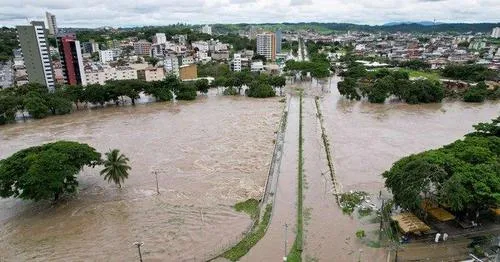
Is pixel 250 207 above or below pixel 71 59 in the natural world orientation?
below

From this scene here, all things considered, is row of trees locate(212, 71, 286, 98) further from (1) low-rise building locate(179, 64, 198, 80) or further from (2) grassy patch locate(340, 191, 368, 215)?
(2) grassy patch locate(340, 191, 368, 215)

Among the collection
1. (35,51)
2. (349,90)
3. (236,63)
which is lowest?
(349,90)

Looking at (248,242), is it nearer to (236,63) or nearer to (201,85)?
(201,85)

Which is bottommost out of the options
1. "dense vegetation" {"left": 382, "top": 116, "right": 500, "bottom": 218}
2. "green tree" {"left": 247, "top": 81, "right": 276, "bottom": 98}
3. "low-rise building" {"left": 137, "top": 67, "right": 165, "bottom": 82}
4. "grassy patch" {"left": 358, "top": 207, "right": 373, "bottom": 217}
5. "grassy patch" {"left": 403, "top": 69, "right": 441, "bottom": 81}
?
"grassy patch" {"left": 403, "top": 69, "right": 441, "bottom": 81}

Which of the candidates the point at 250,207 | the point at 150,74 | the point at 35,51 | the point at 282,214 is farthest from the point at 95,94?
the point at 282,214

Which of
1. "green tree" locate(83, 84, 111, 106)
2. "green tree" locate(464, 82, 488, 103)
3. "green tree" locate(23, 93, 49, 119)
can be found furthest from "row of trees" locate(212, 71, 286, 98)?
"green tree" locate(464, 82, 488, 103)

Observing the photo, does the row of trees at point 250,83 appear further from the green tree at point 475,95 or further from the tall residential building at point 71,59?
the green tree at point 475,95
